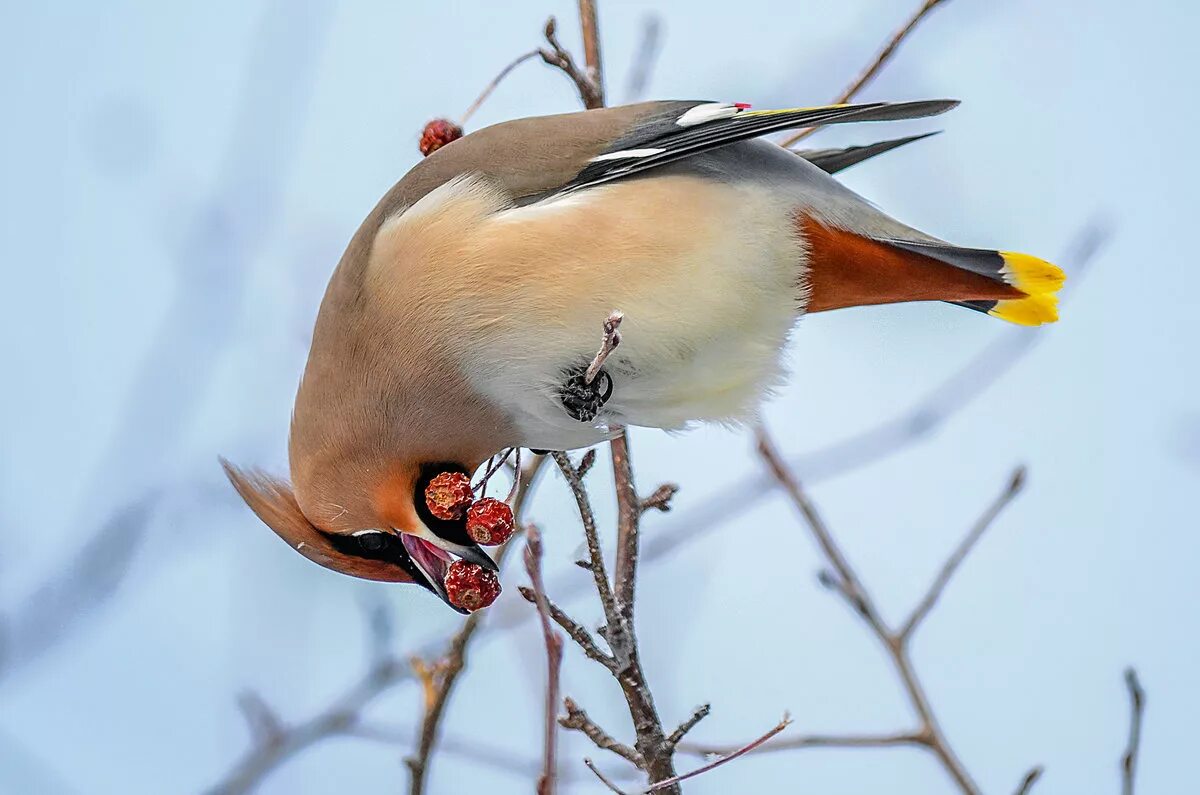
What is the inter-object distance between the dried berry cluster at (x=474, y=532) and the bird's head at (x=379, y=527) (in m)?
0.04

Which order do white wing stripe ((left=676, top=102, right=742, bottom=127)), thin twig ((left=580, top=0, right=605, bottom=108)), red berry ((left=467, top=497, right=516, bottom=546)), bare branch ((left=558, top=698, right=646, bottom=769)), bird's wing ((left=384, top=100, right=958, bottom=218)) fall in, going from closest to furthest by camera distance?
bare branch ((left=558, top=698, right=646, bottom=769)) < red berry ((left=467, top=497, right=516, bottom=546)) < bird's wing ((left=384, top=100, right=958, bottom=218)) < white wing stripe ((left=676, top=102, right=742, bottom=127)) < thin twig ((left=580, top=0, right=605, bottom=108))

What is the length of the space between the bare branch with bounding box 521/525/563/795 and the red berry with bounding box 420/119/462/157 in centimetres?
166

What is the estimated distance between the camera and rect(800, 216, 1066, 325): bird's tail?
9.86 feet

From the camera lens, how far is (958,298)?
123 inches

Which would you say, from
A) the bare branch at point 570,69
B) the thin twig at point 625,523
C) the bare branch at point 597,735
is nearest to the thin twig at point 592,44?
the bare branch at point 570,69

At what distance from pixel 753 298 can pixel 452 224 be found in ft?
2.17

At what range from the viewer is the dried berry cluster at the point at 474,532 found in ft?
8.79

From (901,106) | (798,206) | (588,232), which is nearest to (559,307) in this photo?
(588,232)

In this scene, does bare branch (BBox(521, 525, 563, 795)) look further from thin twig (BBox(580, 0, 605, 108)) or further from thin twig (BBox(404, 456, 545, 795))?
thin twig (BBox(580, 0, 605, 108))

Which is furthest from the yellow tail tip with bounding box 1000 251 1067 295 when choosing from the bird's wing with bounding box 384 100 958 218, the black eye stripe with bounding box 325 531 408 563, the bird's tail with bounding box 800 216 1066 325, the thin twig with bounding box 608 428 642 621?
the black eye stripe with bounding box 325 531 408 563

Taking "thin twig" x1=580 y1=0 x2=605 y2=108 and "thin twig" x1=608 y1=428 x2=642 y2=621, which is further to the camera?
"thin twig" x1=580 y1=0 x2=605 y2=108

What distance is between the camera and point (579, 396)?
2727 millimetres

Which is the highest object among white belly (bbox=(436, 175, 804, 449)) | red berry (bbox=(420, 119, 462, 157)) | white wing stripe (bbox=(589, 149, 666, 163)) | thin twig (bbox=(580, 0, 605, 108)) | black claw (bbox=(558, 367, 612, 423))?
thin twig (bbox=(580, 0, 605, 108))

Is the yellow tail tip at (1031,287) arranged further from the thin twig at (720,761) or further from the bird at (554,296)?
the thin twig at (720,761)
